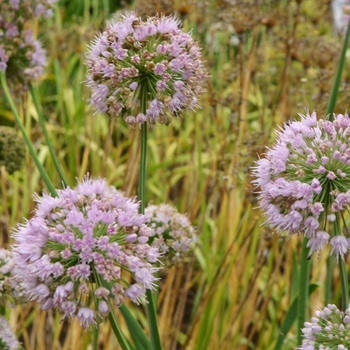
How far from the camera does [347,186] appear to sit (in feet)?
3.89

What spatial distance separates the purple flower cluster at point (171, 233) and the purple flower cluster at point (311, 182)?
49cm

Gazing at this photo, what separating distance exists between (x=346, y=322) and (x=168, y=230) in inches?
24.7

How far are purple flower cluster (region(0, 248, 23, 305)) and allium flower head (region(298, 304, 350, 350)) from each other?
2.36 ft

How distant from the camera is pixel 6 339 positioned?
60.6 inches

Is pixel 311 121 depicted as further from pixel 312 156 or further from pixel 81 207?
pixel 81 207

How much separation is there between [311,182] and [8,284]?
2.62ft

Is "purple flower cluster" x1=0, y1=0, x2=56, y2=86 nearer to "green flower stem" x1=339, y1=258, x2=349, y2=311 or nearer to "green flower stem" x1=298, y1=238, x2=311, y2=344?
"green flower stem" x1=298, y1=238, x2=311, y2=344

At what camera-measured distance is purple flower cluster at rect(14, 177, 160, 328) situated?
1.08 metres

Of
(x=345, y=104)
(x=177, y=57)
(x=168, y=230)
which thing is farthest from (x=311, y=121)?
(x=345, y=104)

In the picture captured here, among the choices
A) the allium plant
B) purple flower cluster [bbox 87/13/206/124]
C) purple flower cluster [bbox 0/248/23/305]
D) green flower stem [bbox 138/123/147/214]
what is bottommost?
the allium plant

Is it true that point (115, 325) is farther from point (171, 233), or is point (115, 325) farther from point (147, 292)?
point (171, 233)

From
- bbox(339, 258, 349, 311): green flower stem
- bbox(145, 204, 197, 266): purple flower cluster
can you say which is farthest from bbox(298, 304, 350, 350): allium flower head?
bbox(145, 204, 197, 266): purple flower cluster

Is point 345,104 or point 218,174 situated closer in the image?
point 345,104

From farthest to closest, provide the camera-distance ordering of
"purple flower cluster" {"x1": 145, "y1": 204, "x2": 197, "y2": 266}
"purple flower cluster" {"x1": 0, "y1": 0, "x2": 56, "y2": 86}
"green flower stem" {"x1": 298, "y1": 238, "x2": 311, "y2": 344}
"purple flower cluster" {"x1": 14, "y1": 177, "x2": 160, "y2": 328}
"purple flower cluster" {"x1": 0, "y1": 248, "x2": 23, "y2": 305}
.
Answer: "purple flower cluster" {"x1": 0, "y1": 0, "x2": 56, "y2": 86}, "purple flower cluster" {"x1": 145, "y1": 204, "x2": 197, "y2": 266}, "purple flower cluster" {"x1": 0, "y1": 248, "x2": 23, "y2": 305}, "green flower stem" {"x1": 298, "y1": 238, "x2": 311, "y2": 344}, "purple flower cluster" {"x1": 14, "y1": 177, "x2": 160, "y2": 328}
